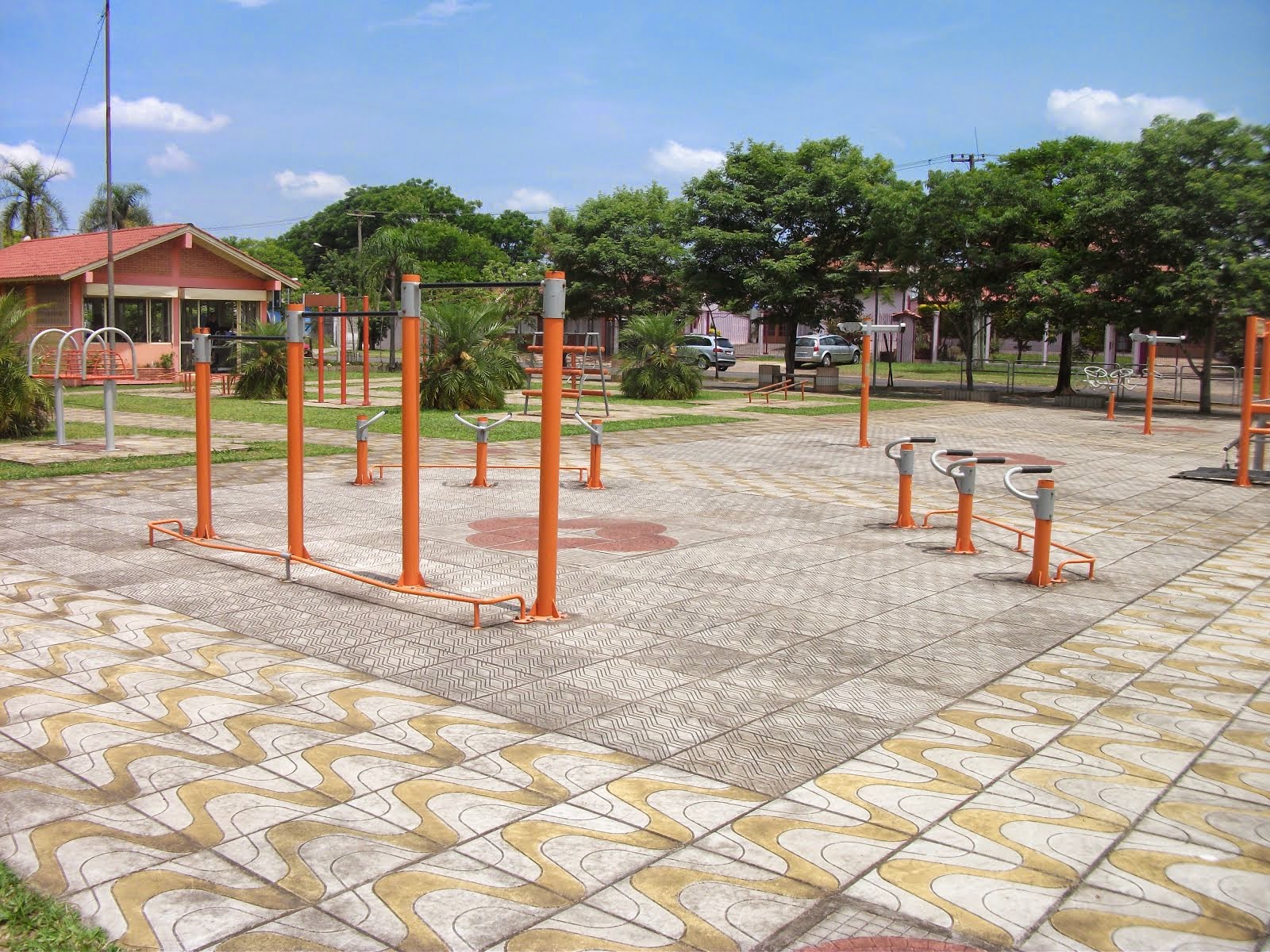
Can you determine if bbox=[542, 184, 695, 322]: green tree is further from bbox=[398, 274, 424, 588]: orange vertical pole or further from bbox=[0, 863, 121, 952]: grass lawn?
bbox=[0, 863, 121, 952]: grass lawn

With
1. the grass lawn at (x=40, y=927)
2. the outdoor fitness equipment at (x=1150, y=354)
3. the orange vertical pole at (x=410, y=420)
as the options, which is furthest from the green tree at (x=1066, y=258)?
the grass lawn at (x=40, y=927)

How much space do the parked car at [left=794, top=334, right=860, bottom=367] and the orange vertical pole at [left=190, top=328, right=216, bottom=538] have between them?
1553 inches

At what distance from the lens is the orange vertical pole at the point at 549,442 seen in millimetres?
6828

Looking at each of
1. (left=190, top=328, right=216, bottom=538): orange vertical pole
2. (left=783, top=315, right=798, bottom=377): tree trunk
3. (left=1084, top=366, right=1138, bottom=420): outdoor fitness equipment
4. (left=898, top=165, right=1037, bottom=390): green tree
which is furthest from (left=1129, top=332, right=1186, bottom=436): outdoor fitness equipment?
(left=190, top=328, right=216, bottom=538): orange vertical pole

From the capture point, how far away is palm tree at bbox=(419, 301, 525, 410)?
24.1 metres

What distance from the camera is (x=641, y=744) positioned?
16.4ft

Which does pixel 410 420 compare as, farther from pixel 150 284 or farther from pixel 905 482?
pixel 150 284

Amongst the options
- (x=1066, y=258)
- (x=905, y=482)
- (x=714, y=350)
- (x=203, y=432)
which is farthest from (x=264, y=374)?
(x=714, y=350)

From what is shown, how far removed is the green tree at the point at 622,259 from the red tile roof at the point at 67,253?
14.3m

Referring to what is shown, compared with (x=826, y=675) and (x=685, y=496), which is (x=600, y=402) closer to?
(x=685, y=496)

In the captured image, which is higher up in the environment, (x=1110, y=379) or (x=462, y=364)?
(x=462, y=364)

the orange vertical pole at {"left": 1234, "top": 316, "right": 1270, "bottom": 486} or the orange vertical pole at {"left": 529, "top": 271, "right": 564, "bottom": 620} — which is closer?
the orange vertical pole at {"left": 529, "top": 271, "right": 564, "bottom": 620}

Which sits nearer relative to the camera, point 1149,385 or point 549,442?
point 549,442

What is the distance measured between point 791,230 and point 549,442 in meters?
30.0
